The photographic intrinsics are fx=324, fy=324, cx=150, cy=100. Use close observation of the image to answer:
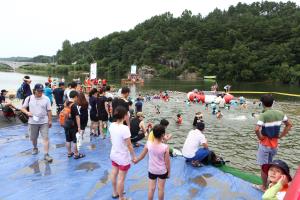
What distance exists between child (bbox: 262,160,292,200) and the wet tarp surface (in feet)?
9.28

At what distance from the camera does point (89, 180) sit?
770cm

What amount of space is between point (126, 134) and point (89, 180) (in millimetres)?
2299

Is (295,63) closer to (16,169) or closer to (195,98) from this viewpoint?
(195,98)

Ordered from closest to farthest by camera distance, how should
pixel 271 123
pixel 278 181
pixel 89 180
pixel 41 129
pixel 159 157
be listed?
pixel 278 181 < pixel 159 157 < pixel 271 123 < pixel 89 180 < pixel 41 129

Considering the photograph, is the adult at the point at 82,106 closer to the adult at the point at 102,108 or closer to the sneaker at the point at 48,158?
the adult at the point at 102,108

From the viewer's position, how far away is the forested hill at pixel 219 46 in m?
89.3

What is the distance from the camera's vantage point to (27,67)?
7042 inches

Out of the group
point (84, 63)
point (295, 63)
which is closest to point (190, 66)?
point (295, 63)

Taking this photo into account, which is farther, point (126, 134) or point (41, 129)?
point (41, 129)

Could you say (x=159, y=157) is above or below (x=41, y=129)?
above

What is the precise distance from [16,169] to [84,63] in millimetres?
146391

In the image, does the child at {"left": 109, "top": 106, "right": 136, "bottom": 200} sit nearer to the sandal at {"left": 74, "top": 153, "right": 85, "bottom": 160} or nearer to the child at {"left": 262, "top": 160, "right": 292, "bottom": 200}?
the child at {"left": 262, "top": 160, "right": 292, "bottom": 200}

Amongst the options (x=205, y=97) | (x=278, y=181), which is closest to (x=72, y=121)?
(x=278, y=181)

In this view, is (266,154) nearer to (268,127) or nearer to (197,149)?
(268,127)
